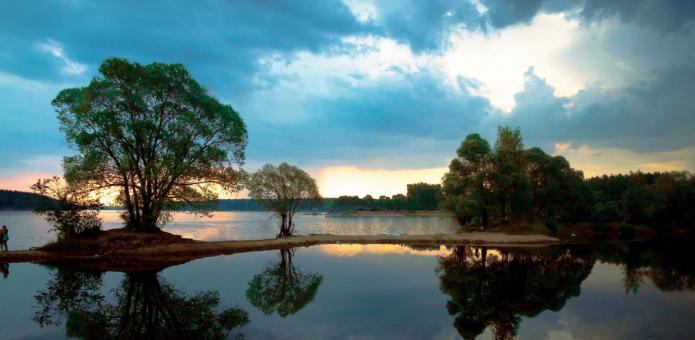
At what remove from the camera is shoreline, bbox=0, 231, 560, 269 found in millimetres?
31859

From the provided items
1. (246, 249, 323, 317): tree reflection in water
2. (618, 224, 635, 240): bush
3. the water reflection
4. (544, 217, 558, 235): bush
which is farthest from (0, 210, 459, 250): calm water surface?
the water reflection

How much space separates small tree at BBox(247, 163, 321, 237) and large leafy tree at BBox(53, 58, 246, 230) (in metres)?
11.3

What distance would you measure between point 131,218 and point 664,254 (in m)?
54.7

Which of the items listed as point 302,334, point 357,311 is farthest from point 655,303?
point 302,334

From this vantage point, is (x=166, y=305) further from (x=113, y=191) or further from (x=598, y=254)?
(x=598, y=254)

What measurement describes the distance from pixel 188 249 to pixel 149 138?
1169cm

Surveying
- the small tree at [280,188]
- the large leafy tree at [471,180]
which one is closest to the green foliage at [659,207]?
the large leafy tree at [471,180]

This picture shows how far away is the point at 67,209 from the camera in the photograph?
120 feet

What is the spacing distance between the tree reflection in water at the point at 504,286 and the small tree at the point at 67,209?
34106mm

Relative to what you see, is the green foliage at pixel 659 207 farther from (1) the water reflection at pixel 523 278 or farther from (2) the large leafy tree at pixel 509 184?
(1) the water reflection at pixel 523 278

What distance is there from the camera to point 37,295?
2006 centimetres

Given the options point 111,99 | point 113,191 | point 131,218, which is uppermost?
point 111,99

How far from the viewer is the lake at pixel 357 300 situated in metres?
14.3

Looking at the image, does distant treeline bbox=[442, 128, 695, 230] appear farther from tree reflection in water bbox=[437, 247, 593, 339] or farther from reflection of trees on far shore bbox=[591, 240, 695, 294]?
tree reflection in water bbox=[437, 247, 593, 339]
